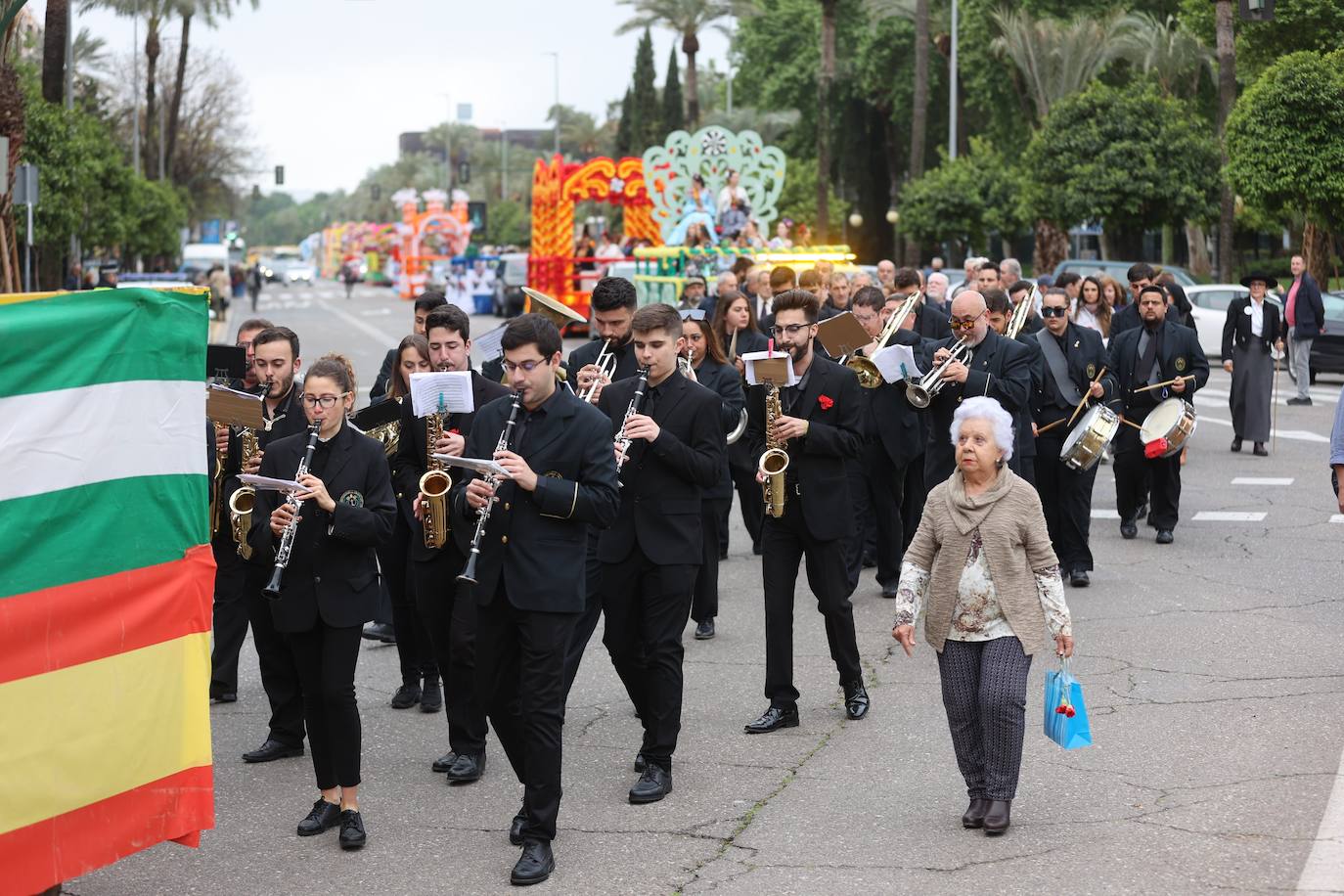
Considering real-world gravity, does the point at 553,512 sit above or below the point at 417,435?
below

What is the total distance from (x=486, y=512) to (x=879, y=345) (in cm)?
528

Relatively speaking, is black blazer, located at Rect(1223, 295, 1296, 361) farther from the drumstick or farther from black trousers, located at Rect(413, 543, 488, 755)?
black trousers, located at Rect(413, 543, 488, 755)

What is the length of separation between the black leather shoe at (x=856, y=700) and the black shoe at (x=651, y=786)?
1301 millimetres

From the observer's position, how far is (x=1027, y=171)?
42.6m

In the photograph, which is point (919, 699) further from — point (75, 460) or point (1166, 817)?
point (75, 460)

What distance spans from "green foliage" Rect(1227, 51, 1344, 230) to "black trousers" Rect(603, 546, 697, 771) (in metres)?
25.1

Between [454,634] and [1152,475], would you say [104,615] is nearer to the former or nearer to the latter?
[454,634]

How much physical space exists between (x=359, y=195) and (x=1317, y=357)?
155 metres

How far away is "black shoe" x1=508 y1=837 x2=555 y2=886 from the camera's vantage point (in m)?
5.79

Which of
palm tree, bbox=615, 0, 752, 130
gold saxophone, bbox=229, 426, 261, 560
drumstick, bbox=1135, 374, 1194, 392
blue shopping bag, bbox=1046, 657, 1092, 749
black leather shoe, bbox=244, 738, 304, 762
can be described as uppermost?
palm tree, bbox=615, 0, 752, 130

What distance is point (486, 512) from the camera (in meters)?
6.02

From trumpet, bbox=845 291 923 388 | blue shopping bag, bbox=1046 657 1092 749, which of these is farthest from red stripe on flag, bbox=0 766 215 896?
trumpet, bbox=845 291 923 388

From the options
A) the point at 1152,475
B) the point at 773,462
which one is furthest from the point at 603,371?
the point at 1152,475

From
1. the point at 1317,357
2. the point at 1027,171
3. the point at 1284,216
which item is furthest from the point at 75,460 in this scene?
the point at 1027,171
